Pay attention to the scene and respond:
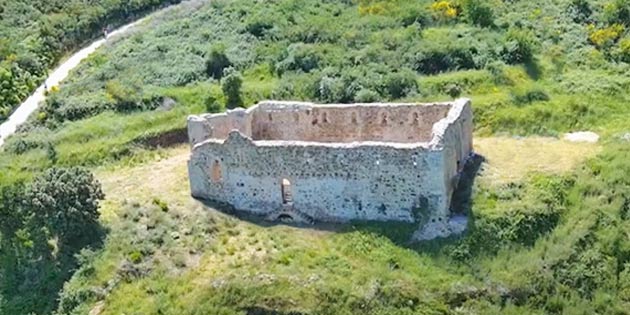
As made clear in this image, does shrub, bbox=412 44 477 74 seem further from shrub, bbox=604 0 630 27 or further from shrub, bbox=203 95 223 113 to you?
shrub, bbox=203 95 223 113

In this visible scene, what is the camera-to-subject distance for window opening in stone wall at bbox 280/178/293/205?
127ft

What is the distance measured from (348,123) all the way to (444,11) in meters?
17.7

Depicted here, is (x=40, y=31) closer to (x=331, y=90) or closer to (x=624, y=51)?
(x=331, y=90)

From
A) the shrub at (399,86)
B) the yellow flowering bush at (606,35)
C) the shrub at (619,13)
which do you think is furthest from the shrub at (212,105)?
the shrub at (619,13)

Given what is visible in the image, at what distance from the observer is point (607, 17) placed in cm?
5438

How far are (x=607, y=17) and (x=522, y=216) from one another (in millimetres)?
22043

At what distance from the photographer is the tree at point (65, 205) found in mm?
38031

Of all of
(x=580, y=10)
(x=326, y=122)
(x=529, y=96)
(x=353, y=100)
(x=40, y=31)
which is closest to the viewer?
(x=326, y=122)

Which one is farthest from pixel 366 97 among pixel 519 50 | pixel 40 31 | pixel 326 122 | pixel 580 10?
pixel 40 31

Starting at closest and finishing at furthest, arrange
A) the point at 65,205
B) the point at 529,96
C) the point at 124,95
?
the point at 65,205 < the point at 529,96 < the point at 124,95

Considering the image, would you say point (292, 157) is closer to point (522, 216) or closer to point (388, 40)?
point (522, 216)

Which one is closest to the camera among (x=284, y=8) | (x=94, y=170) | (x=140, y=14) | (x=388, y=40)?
(x=94, y=170)

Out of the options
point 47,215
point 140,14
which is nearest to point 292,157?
point 47,215

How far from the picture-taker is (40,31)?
6094 centimetres
